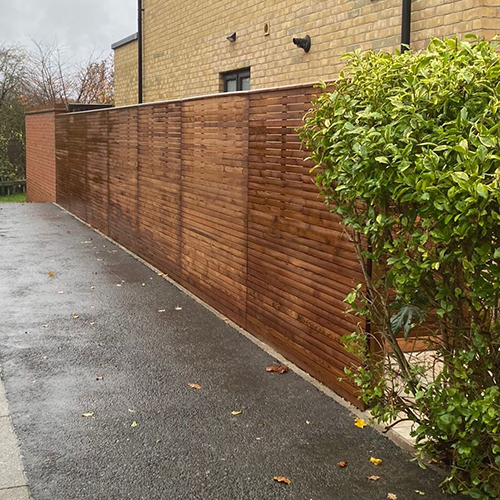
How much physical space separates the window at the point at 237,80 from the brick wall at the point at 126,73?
5969mm

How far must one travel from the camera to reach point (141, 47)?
17.7m

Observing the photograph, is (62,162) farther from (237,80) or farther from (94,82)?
(94,82)

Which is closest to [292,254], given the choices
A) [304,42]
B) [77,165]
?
[304,42]

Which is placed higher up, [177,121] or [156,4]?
[156,4]

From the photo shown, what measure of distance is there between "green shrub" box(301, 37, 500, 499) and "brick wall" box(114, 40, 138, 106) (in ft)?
50.6

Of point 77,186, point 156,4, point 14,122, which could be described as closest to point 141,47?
point 156,4

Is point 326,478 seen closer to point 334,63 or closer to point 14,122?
point 334,63

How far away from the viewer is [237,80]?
1288 cm

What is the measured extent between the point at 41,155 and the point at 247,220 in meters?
17.7

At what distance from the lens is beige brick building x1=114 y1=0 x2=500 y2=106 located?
295 inches

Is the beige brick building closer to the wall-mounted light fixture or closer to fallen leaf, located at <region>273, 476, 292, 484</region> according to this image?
the wall-mounted light fixture

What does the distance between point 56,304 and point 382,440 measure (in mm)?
4773

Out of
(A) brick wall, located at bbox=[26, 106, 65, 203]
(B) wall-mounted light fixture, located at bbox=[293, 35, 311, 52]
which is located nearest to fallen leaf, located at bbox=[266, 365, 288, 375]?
(B) wall-mounted light fixture, located at bbox=[293, 35, 311, 52]

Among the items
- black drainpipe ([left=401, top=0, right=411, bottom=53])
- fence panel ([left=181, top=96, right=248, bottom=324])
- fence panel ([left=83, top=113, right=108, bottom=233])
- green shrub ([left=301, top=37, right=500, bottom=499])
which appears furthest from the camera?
fence panel ([left=83, top=113, right=108, bottom=233])
